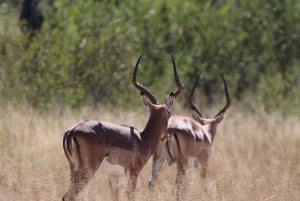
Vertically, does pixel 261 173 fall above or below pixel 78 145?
below

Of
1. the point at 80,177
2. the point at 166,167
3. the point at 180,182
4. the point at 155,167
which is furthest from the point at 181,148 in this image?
the point at 80,177

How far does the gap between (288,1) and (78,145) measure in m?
11.7

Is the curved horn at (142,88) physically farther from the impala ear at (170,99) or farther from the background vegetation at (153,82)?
the background vegetation at (153,82)

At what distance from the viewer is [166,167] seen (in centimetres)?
1192

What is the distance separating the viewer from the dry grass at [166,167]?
9.48m

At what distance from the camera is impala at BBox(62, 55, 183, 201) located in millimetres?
8812

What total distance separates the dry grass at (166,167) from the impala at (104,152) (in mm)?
183

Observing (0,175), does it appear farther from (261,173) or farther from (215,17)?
(215,17)

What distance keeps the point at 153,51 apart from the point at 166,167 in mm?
7596

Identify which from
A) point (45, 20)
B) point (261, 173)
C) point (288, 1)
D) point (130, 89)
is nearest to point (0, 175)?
point (261, 173)

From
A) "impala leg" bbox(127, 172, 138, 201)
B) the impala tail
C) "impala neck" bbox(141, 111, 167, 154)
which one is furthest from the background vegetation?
"impala neck" bbox(141, 111, 167, 154)

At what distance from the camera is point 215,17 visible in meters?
19.4

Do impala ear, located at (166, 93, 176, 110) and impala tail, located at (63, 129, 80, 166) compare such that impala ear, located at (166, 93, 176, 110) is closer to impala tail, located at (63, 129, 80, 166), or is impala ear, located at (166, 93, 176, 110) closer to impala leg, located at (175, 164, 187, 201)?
impala leg, located at (175, 164, 187, 201)

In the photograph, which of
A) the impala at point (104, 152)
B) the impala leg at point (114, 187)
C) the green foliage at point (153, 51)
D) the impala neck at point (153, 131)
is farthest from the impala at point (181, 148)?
the green foliage at point (153, 51)
